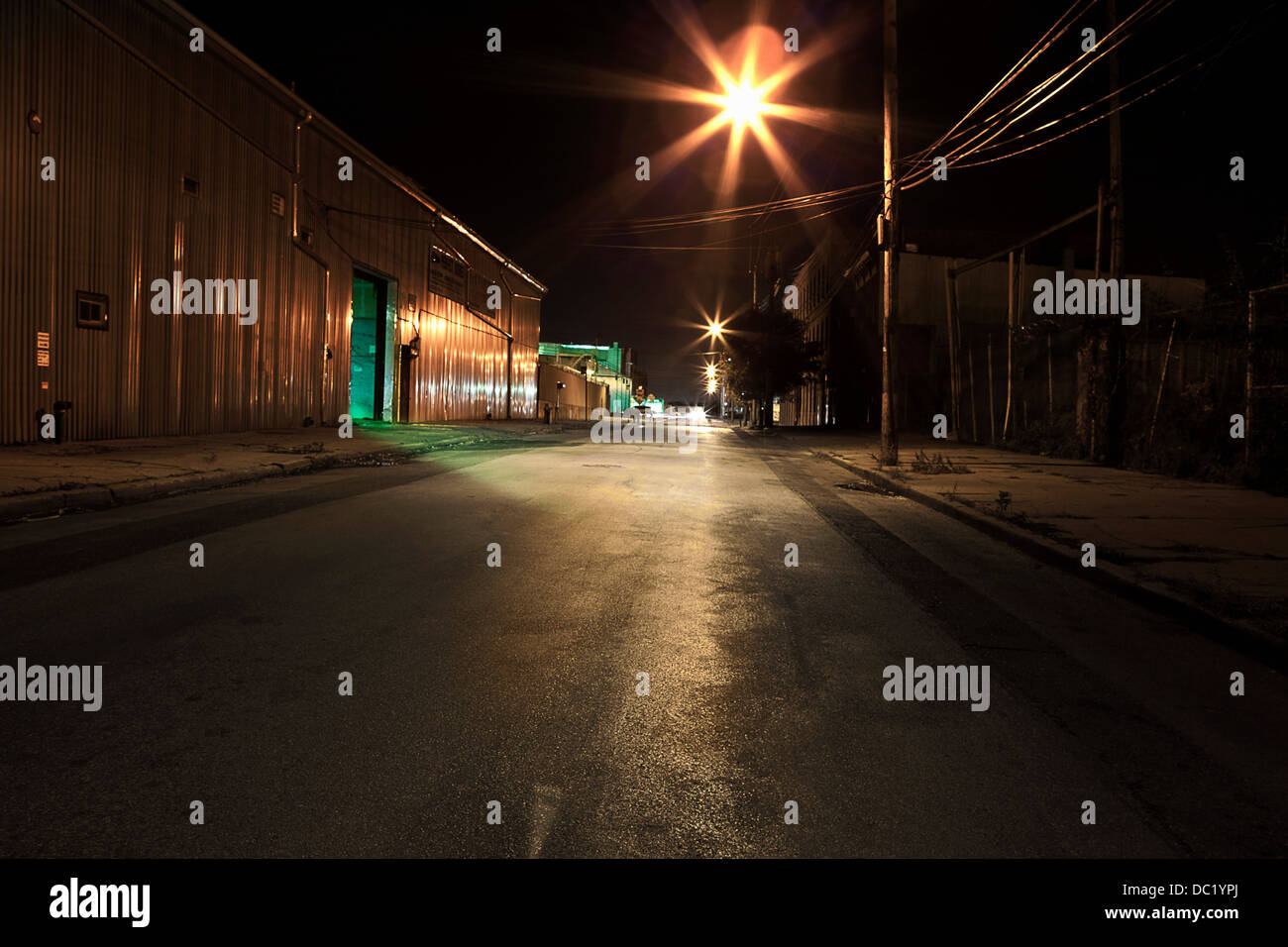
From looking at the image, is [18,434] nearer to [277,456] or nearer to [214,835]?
[277,456]

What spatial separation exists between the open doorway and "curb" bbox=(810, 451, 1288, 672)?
80.0 ft

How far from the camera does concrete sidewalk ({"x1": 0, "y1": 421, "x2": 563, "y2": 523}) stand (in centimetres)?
952

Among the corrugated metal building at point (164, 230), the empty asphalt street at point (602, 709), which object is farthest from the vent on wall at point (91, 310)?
the empty asphalt street at point (602, 709)

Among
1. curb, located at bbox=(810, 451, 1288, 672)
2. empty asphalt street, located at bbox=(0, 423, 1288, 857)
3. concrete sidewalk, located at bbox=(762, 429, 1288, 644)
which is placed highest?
concrete sidewalk, located at bbox=(762, 429, 1288, 644)

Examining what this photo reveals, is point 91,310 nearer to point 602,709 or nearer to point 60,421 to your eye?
point 60,421

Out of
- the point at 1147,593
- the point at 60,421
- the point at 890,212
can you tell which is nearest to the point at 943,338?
the point at 890,212

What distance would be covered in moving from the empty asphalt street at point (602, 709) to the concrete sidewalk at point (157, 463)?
5.21ft

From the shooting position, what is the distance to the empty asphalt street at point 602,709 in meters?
2.79

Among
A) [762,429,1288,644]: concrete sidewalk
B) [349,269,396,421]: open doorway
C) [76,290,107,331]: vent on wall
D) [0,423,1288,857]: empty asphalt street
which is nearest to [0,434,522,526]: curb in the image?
[0,423,1288,857]: empty asphalt street

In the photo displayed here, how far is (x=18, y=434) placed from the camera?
46.5ft

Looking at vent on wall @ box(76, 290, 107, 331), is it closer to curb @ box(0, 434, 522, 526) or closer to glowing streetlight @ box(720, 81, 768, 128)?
curb @ box(0, 434, 522, 526)

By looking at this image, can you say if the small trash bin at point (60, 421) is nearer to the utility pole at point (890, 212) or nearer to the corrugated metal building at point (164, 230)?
the corrugated metal building at point (164, 230)

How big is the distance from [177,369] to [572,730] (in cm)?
1776
